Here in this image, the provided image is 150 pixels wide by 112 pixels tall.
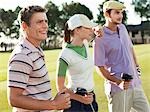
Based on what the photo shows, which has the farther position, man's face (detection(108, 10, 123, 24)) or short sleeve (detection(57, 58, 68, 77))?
man's face (detection(108, 10, 123, 24))

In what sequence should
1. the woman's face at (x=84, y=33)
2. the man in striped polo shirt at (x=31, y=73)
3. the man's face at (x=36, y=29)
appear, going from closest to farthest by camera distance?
1. the man in striped polo shirt at (x=31, y=73)
2. the man's face at (x=36, y=29)
3. the woman's face at (x=84, y=33)

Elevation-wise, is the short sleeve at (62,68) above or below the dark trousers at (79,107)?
above

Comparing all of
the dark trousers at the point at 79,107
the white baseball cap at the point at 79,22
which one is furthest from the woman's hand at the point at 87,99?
the white baseball cap at the point at 79,22

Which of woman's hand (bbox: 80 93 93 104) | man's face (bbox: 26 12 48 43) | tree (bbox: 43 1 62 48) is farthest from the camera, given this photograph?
tree (bbox: 43 1 62 48)

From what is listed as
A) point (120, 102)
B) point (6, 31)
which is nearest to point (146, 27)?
point (6, 31)

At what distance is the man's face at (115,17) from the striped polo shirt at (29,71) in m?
2.08

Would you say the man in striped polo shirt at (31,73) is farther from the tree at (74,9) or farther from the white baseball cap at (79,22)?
the tree at (74,9)

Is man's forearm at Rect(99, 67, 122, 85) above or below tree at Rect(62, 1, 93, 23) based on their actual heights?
below

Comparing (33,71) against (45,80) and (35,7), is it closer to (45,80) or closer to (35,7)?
(45,80)

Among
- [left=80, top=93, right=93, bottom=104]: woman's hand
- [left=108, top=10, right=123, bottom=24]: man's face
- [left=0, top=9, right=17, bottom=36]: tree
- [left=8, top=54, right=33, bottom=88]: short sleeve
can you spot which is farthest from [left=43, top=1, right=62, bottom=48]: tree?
[left=8, top=54, right=33, bottom=88]: short sleeve

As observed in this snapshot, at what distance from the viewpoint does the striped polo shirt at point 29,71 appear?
3.06 meters

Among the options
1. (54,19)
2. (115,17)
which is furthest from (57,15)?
(115,17)

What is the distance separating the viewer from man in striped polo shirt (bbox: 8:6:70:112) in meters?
2.99

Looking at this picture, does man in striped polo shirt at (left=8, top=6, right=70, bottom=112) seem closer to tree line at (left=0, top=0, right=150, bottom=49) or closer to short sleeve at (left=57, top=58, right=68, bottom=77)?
short sleeve at (left=57, top=58, right=68, bottom=77)
